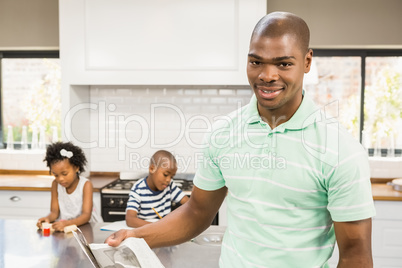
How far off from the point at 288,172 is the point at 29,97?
3370 millimetres

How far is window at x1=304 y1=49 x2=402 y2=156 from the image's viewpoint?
3447mm

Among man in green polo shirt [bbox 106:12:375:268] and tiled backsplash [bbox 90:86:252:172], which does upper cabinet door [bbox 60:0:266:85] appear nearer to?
tiled backsplash [bbox 90:86:252:172]

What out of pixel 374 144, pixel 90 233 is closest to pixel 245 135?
pixel 90 233

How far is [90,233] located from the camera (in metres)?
1.81

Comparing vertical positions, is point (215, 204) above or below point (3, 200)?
above

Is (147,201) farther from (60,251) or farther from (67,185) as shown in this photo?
(60,251)

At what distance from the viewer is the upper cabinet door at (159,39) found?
2938mm

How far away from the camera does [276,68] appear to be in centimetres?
96

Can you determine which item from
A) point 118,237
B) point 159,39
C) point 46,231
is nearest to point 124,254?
point 118,237

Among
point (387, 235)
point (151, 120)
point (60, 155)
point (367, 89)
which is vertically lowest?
point (387, 235)

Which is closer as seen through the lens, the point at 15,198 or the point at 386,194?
the point at 386,194

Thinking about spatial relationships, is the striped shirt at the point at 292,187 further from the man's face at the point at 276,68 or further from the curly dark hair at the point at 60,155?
the curly dark hair at the point at 60,155

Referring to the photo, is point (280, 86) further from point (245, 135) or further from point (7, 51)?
point (7, 51)

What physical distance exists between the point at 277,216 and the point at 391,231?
2290 millimetres
